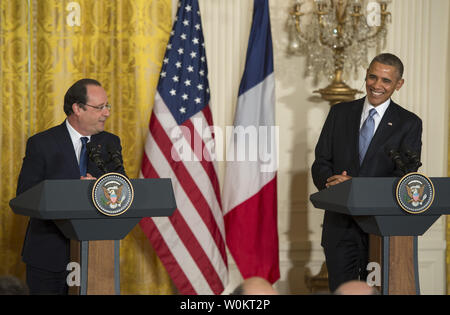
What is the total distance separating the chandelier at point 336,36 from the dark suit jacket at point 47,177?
2.46 meters

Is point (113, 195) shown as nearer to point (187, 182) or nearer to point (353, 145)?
point (353, 145)

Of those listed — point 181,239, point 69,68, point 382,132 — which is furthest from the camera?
point 69,68

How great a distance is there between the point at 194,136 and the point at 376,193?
91.5 inches

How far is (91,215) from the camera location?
2908mm

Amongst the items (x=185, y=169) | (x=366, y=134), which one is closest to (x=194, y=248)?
(x=185, y=169)

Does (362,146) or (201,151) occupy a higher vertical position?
(362,146)

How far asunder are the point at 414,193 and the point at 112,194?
4.75ft

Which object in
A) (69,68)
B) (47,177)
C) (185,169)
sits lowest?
(185,169)

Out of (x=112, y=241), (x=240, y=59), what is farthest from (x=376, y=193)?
(x=240, y=59)

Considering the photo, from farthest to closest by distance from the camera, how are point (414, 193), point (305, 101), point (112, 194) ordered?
point (305, 101) < point (414, 193) < point (112, 194)

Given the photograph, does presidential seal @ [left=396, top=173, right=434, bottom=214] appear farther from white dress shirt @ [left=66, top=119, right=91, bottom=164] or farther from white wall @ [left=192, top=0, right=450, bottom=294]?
white wall @ [left=192, top=0, right=450, bottom=294]

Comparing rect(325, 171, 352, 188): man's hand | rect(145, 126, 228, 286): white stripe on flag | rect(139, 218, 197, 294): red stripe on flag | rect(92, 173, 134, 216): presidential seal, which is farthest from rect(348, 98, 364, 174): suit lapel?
rect(139, 218, 197, 294): red stripe on flag

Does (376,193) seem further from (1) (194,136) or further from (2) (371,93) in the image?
(1) (194,136)
